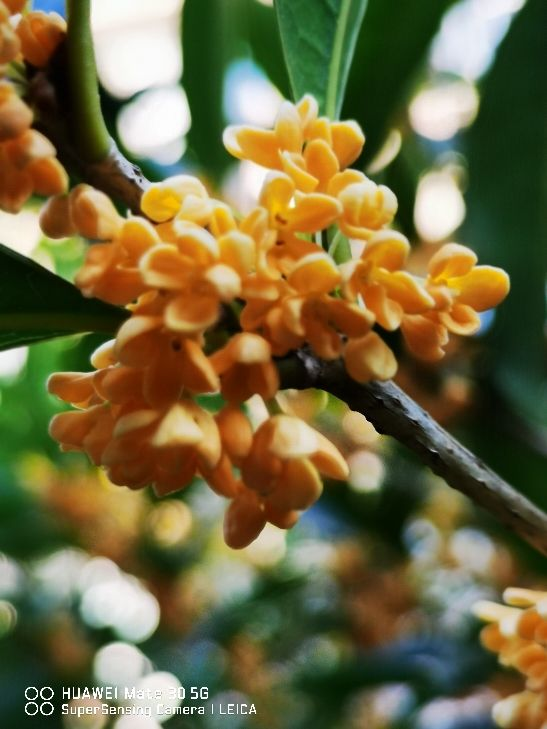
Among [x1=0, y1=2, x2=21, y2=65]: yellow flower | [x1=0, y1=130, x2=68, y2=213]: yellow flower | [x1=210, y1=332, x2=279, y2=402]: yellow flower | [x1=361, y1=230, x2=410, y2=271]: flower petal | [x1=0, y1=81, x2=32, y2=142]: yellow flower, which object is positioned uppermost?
[x1=0, y1=2, x2=21, y2=65]: yellow flower

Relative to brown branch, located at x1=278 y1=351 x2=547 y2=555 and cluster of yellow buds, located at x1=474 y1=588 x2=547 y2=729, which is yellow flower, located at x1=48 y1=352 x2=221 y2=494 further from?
cluster of yellow buds, located at x1=474 y1=588 x2=547 y2=729

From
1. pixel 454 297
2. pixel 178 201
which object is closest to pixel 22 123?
pixel 178 201

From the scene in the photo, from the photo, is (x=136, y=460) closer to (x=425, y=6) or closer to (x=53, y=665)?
(x=425, y=6)

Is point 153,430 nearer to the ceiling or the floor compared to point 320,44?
nearer to the floor

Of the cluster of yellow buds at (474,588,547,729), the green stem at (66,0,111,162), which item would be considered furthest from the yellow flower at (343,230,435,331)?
the cluster of yellow buds at (474,588,547,729)

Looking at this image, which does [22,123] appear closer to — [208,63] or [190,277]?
[190,277]

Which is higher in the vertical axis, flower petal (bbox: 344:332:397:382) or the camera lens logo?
flower petal (bbox: 344:332:397:382)

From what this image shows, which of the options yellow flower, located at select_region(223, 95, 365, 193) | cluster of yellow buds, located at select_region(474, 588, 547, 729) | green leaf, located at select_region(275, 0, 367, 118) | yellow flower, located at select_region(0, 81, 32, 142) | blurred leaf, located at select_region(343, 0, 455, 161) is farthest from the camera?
blurred leaf, located at select_region(343, 0, 455, 161)
